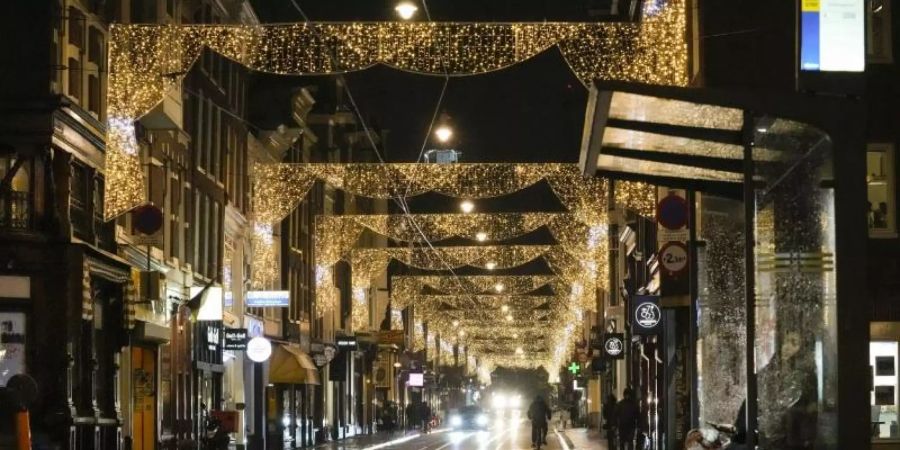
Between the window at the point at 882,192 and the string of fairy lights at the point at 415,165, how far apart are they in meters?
4.95

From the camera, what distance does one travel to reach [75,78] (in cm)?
2912

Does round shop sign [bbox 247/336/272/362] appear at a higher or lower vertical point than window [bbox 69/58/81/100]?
lower

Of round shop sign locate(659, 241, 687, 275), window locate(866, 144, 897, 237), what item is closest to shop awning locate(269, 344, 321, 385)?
round shop sign locate(659, 241, 687, 275)

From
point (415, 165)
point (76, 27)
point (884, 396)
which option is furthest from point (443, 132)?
point (884, 396)

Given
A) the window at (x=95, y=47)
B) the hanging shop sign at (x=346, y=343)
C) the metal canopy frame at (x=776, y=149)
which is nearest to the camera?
the metal canopy frame at (x=776, y=149)

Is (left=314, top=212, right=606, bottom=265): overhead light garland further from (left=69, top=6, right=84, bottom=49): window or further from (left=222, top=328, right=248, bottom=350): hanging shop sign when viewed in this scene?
(left=69, top=6, right=84, bottom=49): window

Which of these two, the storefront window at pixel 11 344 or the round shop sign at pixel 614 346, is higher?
the storefront window at pixel 11 344

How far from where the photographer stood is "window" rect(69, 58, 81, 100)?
1131 inches

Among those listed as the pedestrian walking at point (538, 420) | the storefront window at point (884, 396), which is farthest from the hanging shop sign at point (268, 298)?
the storefront window at point (884, 396)

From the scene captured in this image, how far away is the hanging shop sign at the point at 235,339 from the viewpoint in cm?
4081

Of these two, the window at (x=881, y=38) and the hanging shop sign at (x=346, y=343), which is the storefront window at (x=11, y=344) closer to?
the window at (x=881, y=38)

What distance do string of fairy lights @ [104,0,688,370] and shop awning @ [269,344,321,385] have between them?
12.9 feet

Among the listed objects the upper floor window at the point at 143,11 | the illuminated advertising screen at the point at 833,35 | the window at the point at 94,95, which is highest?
the upper floor window at the point at 143,11

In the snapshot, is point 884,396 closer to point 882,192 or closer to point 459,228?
point 882,192
